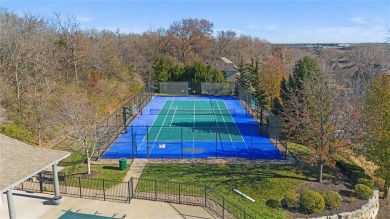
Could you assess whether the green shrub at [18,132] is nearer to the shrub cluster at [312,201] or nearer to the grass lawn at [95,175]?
the grass lawn at [95,175]

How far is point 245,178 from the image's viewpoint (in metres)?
21.1

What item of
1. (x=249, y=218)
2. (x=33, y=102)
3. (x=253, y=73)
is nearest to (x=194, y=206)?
(x=249, y=218)

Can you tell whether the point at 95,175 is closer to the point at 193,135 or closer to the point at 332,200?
the point at 193,135

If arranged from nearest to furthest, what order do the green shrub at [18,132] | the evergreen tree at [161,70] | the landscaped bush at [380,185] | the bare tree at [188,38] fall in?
the landscaped bush at [380,185] → the green shrub at [18,132] → the evergreen tree at [161,70] → the bare tree at [188,38]

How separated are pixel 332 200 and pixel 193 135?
17201 millimetres

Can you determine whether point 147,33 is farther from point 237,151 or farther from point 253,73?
point 237,151

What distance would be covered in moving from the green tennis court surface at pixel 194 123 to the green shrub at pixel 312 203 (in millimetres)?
9173

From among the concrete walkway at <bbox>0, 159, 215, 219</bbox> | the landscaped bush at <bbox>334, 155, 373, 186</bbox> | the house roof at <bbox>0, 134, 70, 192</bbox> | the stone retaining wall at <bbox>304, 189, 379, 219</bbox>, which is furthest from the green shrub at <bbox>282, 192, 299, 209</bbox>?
the house roof at <bbox>0, 134, 70, 192</bbox>

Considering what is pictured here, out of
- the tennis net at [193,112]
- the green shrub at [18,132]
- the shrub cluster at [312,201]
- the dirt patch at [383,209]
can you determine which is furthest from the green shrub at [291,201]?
the tennis net at [193,112]

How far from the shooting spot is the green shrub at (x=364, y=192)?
61.0 feet

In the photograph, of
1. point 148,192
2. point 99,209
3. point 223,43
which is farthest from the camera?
point 223,43

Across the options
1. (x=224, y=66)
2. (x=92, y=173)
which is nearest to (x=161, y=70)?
(x=224, y=66)

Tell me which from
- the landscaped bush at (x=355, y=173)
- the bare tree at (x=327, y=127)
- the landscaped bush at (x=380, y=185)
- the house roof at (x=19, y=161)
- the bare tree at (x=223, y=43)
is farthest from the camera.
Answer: the bare tree at (x=223, y=43)

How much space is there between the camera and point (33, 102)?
29.4 metres
